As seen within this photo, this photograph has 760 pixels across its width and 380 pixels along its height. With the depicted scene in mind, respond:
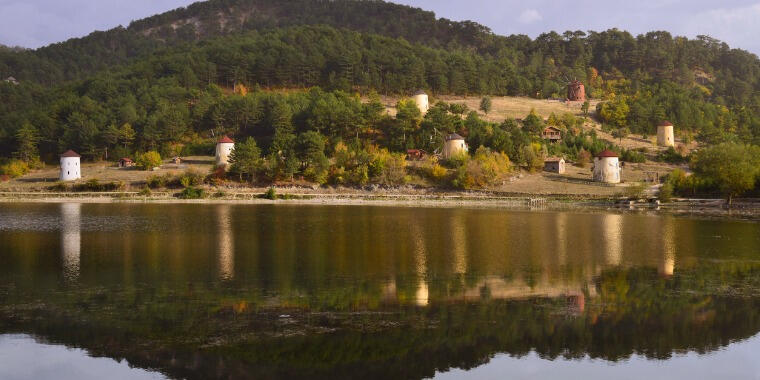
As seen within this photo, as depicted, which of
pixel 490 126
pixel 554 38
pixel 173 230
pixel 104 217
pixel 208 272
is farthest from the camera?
pixel 554 38

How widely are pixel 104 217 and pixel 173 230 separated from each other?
10726mm

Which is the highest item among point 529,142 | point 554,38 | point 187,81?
point 554,38

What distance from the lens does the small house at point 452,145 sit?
7669cm

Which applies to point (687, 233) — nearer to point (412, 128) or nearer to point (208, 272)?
point (208, 272)

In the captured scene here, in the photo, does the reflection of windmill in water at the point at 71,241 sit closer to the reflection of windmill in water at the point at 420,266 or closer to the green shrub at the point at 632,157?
the reflection of windmill in water at the point at 420,266

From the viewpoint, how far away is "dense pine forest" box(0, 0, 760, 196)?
82.9 metres

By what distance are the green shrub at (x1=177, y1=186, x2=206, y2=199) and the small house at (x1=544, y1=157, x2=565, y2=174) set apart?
35.4 metres

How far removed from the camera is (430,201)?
65.7 metres

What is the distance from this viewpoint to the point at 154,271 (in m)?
24.2

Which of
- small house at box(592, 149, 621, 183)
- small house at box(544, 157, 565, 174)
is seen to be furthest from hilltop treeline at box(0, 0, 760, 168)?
small house at box(592, 149, 621, 183)

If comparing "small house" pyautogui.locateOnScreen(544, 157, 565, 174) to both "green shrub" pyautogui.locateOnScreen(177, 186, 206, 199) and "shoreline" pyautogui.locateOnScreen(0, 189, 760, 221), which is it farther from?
"green shrub" pyautogui.locateOnScreen(177, 186, 206, 199)

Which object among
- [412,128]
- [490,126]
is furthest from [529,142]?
[412,128]

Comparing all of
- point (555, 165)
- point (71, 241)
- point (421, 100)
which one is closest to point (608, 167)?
point (555, 165)

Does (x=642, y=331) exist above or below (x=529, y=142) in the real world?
below
